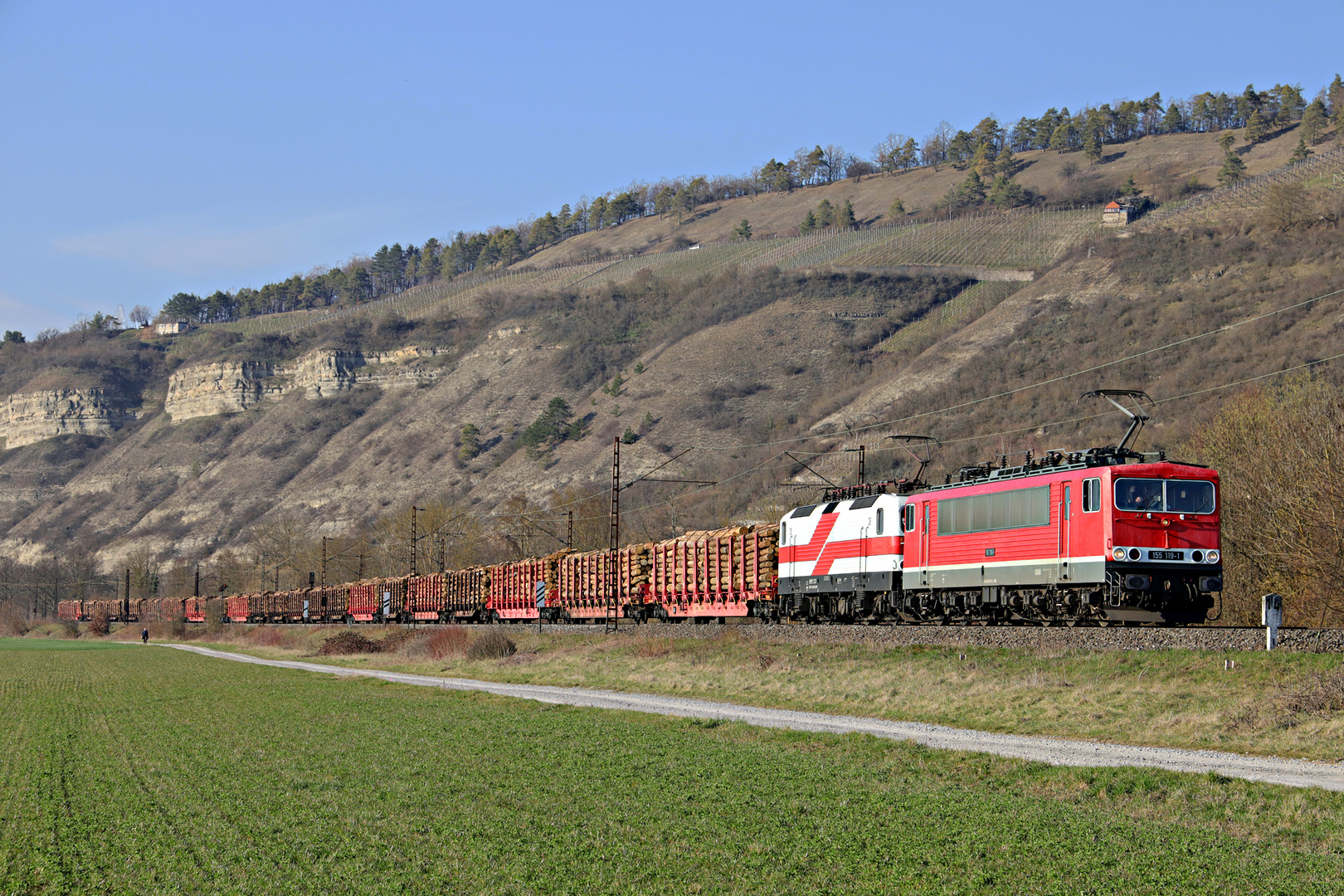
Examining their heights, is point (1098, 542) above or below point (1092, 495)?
below

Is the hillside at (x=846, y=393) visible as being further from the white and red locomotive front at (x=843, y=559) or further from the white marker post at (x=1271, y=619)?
the white marker post at (x=1271, y=619)

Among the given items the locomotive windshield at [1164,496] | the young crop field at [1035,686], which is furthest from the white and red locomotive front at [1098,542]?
the young crop field at [1035,686]

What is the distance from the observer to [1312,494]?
126 feet

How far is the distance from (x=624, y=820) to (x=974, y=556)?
1965 centimetres

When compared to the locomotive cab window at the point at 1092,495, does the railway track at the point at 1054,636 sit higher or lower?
lower

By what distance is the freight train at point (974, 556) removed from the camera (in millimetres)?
27344

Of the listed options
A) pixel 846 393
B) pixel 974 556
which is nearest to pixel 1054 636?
pixel 974 556

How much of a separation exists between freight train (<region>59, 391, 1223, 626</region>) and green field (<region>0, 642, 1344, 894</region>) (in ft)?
33.3

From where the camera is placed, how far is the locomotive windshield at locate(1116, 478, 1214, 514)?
27.2m

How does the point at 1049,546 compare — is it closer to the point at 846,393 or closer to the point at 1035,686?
the point at 1035,686

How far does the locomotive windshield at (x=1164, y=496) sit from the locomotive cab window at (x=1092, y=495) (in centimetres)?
46

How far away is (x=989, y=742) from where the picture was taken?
21.0 m

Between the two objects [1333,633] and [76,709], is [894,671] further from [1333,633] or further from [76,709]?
[76,709]

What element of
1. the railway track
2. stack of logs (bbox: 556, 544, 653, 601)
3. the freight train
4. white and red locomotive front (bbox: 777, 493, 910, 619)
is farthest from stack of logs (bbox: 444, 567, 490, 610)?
the railway track
